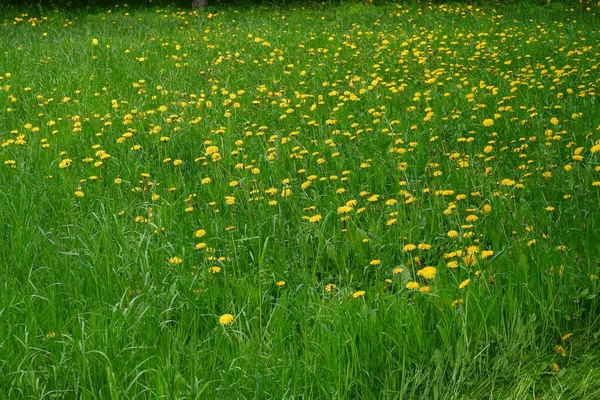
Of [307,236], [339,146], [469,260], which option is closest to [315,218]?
[307,236]

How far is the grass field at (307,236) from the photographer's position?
256 cm

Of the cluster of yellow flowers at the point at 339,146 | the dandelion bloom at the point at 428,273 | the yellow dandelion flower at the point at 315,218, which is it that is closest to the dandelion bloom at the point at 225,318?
the cluster of yellow flowers at the point at 339,146

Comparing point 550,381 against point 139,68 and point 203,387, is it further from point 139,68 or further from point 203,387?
point 139,68

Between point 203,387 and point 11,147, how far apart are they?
12.1ft

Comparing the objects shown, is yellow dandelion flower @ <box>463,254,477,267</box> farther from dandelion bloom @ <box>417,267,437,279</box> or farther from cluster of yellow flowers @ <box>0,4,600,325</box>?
dandelion bloom @ <box>417,267,437,279</box>

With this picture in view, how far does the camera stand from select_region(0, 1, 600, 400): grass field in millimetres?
2559

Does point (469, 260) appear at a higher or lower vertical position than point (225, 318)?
higher

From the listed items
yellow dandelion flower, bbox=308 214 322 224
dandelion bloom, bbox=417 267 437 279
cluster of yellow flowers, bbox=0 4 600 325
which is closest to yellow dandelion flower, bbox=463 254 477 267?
cluster of yellow flowers, bbox=0 4 600 325

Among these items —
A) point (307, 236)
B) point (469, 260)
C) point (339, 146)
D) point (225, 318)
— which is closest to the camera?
point (225, 318)

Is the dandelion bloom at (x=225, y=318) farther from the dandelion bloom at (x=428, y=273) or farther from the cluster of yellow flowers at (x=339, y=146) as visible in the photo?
the dandelion bloom at (x=428, y=273)

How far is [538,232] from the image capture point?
3314 millimetres

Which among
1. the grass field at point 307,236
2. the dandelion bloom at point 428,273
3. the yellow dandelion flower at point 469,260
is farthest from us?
the yellow dandelion flower at point 469,260

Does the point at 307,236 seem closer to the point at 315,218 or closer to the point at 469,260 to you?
the point at 315,218

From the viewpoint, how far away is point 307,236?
3.49m
